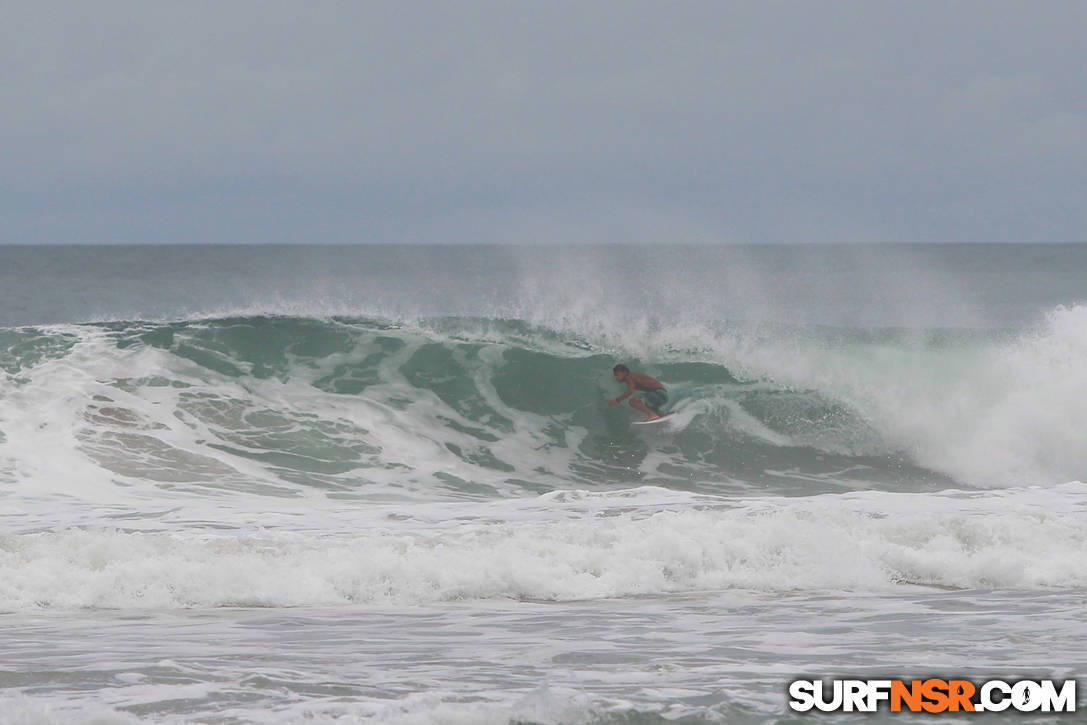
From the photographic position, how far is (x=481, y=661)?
5879mm

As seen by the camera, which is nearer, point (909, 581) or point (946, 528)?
point (909, 581)

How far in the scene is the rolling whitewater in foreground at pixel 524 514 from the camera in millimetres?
5602

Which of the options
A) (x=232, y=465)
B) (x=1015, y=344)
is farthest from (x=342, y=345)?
(x=1015, y=344)

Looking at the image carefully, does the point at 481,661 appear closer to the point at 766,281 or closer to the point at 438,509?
the point at 438,509

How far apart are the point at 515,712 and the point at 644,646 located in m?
1.47

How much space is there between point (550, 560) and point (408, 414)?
6687mm

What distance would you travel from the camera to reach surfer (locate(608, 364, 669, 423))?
15.1 m

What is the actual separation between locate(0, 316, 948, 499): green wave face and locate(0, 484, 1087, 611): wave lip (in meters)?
2.91

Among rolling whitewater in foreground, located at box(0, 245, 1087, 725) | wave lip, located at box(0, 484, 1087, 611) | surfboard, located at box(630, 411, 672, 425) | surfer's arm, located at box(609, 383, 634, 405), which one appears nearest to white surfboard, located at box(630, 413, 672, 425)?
surfboard, located at box(630, 411, 672, 425)

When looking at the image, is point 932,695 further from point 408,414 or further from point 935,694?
point 408,414

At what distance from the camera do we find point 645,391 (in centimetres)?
1543

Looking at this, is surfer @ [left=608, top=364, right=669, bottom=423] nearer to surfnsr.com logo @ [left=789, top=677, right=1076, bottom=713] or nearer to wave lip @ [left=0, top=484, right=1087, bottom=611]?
wave lip @ [left=0, top=484, right=1087, bottom=611]

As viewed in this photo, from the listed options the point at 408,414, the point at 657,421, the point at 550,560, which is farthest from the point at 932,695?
the point at 408,414

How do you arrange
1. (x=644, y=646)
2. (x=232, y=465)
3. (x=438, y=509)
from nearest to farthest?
(x=644, y=646)
(x=438, y=509)
(x=232, y=465)
